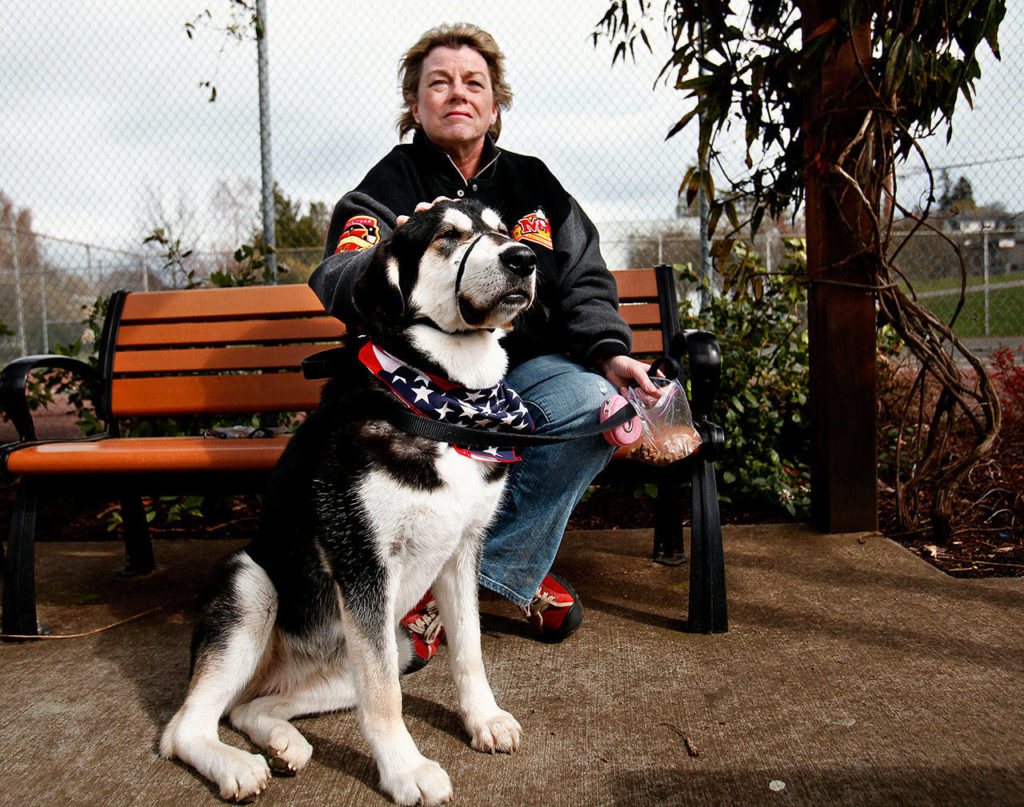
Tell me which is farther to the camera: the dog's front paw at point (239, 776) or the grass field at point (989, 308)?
the grass field at point (989, 308)

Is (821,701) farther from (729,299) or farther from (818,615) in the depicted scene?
(729,299)

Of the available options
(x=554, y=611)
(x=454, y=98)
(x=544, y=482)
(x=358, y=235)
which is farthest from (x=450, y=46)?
(x=554, y=611)

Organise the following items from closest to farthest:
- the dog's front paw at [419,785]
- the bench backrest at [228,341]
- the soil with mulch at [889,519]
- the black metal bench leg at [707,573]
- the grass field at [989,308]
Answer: the dog's front paw at [419,785], the black metal bench leg at [707,573], the soil with mulch at [889,519], the bench backrest at [228,341], the grass field at [989,308]

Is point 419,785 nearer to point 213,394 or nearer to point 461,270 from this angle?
point 461,270

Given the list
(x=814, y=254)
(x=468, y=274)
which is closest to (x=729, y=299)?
(x=814, y=254)

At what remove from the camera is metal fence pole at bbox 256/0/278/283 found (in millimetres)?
4355

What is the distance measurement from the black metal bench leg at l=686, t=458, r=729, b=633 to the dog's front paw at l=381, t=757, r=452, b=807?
1.17 meters

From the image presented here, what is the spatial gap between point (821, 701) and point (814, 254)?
2152 mm

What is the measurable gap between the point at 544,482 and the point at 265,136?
3.17m

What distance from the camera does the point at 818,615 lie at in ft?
8.84

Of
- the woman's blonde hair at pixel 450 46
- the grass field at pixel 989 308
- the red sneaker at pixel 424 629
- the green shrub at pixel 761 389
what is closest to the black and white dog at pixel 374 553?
the red sneaker at pixel 424 629

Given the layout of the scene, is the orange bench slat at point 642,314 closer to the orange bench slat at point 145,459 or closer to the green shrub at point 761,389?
the green shrub at point 761,389

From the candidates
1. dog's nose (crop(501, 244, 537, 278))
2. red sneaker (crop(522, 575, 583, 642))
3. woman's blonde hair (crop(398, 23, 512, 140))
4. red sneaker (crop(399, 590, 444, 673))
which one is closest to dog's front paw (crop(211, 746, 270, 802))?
red sneaker (crop(399, 590, 444, 673))

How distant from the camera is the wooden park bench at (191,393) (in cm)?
273
